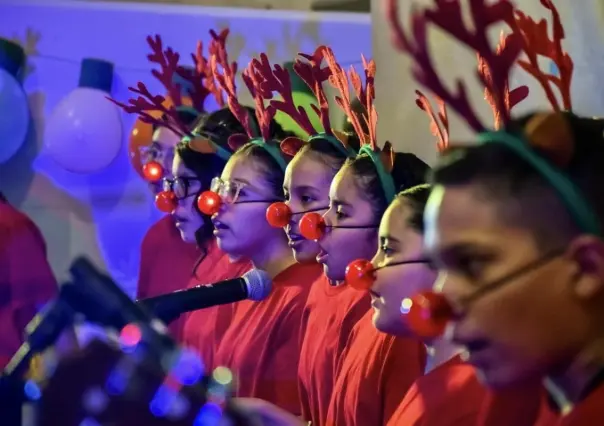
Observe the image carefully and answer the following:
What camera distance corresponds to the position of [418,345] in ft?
3.23

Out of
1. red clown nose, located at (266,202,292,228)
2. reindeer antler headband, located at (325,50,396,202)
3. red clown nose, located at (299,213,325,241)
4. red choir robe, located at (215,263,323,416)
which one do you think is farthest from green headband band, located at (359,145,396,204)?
red choir robe, located at (215,263,323,416)

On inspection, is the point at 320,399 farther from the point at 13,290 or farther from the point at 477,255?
the point at 13,290

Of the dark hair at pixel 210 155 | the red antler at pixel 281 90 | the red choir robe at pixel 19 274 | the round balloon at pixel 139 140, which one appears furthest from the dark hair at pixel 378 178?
the round balloon at pixel 139 140

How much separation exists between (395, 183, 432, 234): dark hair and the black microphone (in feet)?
0.86

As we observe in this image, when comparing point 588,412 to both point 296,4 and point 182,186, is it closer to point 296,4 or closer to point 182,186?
→ point 182,186

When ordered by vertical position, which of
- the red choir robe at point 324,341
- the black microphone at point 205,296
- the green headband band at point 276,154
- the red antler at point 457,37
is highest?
the red antler at point 457,37

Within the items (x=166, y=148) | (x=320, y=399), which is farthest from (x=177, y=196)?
(x=320, y=399)

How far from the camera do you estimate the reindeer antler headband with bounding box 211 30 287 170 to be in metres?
1.43

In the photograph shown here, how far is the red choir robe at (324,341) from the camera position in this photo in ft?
3.77

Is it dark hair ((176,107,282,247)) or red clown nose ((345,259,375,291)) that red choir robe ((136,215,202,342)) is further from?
red clown nose ((345,259,375,291))

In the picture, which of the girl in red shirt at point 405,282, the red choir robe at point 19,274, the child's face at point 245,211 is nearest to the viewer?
the girl in red shirt at point 405,282

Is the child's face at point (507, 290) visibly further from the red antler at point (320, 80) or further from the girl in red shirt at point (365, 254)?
the red antler at point (320, 80)

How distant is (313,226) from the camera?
1.10 metres

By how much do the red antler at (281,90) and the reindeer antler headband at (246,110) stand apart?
0.01 m
